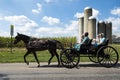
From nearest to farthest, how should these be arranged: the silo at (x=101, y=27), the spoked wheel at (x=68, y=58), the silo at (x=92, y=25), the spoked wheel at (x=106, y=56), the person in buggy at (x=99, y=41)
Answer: the spoked wheel at (x=68, y=58)
the spoked wheel at (x=106, y=56)
the person in buggy at (x=99, y=41)
the silo at (x=92, y=25)
the silo at (x=101, y=27)

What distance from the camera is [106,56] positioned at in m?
15.8

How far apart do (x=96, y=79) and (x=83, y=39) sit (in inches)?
208

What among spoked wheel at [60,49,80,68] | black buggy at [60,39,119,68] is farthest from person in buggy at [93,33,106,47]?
spoked wheel at [60,49,80,68]

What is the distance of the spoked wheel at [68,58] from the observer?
1537cm

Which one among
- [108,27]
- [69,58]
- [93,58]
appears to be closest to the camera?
[69,58]

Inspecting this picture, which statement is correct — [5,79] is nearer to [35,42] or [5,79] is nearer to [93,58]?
[35,42]

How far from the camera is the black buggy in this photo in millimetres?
15398

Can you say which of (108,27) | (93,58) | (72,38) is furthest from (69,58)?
(108,27)

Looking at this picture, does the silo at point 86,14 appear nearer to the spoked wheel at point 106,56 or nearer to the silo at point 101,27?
the silo at point 101,27

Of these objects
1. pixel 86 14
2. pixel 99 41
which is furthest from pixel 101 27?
pixel 99 41

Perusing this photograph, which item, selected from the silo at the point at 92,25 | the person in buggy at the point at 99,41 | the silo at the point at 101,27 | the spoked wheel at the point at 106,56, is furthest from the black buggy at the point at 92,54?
the silo at the point at 101,27

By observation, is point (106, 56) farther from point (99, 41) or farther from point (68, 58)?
point (68, 58)

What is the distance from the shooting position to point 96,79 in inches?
435

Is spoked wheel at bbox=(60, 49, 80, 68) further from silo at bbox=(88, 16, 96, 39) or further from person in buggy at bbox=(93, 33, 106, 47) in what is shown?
silo at bbox=(88, 16, 96, 39)
